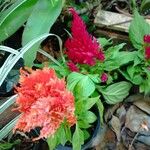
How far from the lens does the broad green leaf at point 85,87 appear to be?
38.1 inches

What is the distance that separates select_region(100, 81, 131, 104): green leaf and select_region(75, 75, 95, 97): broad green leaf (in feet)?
0.32

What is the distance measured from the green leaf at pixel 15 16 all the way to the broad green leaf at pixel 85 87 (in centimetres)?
30

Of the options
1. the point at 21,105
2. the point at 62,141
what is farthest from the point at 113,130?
the point at 21,105

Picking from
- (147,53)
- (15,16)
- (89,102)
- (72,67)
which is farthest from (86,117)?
(15,16)

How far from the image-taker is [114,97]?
111 cm

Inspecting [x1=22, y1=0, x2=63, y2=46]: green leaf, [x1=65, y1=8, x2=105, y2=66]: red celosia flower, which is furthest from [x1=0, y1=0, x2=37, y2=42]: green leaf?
[x1=65, y1=8, x2=105, y2=66]: red celosia flower

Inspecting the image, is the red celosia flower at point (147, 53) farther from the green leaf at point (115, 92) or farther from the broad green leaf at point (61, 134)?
the broad green leaf at point (61, 134)

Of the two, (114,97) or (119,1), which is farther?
(119,1)

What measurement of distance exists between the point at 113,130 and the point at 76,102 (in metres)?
0.26

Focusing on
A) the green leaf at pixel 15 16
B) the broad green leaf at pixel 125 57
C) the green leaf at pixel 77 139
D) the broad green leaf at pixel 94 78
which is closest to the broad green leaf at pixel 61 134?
the green leaf at pixel 77 139

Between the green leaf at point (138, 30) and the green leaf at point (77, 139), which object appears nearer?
the green leaf at point (77, 139)

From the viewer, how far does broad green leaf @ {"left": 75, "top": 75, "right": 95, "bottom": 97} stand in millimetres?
968

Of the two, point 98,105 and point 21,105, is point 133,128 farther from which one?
point 21,105

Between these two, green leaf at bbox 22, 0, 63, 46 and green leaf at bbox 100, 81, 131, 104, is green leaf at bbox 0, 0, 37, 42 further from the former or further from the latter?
green leaf at bbox 100, 81, 131, 104
